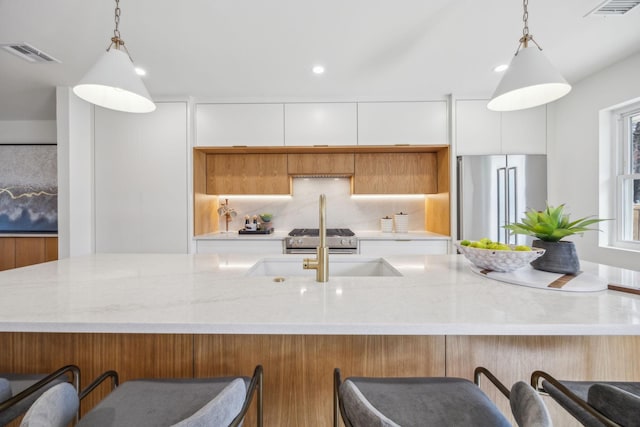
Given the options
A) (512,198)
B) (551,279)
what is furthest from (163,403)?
(512,198)

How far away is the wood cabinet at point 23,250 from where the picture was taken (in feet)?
12.2

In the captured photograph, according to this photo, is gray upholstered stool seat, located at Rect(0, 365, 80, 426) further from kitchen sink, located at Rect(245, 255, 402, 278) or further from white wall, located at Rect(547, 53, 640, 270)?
white wall, located at Rect(547, 53, 640, 270)

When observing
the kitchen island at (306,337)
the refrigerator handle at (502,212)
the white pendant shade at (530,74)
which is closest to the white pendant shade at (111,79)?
the kitchen island at (306,337)

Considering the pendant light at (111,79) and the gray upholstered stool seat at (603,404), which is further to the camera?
the pendant light at (111,79)

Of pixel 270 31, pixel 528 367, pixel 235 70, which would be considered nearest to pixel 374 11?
pixel 270 31

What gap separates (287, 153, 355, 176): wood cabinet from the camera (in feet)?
11.3

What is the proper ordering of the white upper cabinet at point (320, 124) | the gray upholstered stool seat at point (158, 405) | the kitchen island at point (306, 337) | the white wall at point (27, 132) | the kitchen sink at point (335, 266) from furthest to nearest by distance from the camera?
the white wall at point (27, 132)
the white upper cabinet at point (320, 124)
the kitchen sink at point (335, 266)
the kitchen island at point (306, 337)
the gray upholstered stool seat at point (158, 405)

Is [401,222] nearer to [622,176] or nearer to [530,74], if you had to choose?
[622,176]

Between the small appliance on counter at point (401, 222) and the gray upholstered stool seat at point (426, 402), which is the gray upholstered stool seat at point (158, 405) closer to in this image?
the gray upholstered stool seat at point (426, 402)

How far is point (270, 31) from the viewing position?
2.10 m

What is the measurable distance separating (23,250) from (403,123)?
483 cm

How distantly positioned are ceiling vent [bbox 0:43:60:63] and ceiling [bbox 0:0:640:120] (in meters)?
0.06

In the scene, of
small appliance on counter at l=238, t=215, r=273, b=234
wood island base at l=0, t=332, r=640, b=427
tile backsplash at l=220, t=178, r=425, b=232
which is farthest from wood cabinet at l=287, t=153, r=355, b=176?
wood island base at l=0, t=332, r=640, b=427

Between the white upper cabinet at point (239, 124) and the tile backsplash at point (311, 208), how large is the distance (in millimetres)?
763
